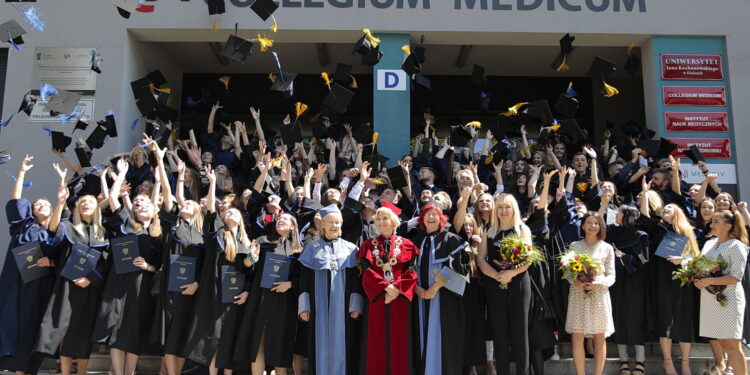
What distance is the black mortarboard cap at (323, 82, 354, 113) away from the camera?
27.7ft

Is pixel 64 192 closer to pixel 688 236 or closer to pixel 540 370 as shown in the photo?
pixel 540 370

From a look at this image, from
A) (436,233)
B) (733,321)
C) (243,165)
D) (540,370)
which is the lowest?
(540,370)

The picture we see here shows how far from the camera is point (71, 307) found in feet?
19.0

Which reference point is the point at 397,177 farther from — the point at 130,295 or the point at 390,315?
the point at 130,295

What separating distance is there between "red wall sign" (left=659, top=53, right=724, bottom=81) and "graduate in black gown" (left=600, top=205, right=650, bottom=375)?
482cm

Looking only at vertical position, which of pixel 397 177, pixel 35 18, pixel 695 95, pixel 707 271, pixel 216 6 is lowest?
pixel 707 271

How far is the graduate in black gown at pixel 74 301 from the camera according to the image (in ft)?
18.7

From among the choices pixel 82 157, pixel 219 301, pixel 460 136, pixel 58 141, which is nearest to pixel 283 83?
pixel 460 136

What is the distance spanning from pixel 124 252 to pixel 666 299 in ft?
16.8

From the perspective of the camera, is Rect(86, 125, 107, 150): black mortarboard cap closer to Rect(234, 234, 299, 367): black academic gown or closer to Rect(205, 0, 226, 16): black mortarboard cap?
Rect(205, 0, 226, 16): black mortarboard cap

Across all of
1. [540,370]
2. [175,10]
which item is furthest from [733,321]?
[175,10]

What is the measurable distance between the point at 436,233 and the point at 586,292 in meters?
1.40

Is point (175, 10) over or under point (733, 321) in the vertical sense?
over

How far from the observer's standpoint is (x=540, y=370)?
5.50 m
